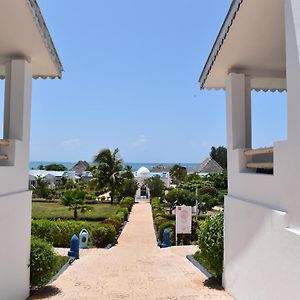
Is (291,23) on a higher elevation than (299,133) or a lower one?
higher

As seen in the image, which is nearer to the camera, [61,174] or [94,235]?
[94,235]

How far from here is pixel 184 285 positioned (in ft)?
30.3

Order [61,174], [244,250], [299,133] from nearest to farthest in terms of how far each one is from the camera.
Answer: [299,133] < [244,250] < [61,174]

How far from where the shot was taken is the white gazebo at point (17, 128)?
638cm

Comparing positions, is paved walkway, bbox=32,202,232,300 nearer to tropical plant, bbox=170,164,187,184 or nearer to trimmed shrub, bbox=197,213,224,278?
trimmed shrub, bbox=197,213,224,278

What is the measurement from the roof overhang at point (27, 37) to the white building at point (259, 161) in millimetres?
3112

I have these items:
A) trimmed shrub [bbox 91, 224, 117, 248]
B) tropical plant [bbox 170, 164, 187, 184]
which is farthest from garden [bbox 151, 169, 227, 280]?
tropical plant [bbox 170, 164, 187, 184]

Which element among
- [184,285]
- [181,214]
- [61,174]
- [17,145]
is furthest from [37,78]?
[61,174]

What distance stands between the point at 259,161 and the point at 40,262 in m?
4.74

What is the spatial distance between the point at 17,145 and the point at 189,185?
34.8 meters

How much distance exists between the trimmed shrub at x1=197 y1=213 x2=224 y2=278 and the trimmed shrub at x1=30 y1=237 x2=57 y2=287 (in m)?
3.31

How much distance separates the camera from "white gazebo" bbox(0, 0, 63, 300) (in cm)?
638

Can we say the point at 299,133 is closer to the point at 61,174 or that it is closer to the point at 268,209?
the point at 268,209

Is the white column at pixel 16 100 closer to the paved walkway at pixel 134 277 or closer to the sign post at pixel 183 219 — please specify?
the paved walkway at pixel 134 277
